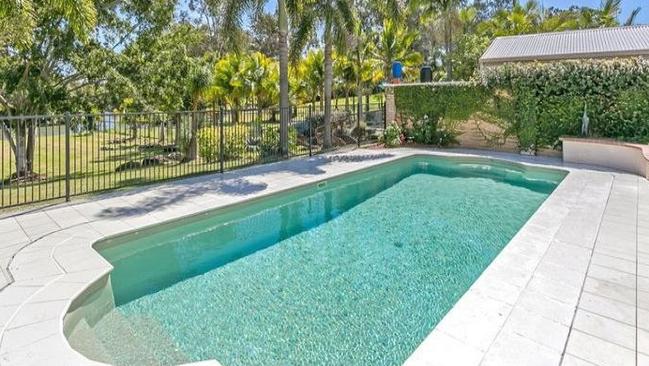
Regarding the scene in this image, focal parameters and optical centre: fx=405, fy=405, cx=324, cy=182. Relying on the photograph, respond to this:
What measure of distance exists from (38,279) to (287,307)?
9.12ft

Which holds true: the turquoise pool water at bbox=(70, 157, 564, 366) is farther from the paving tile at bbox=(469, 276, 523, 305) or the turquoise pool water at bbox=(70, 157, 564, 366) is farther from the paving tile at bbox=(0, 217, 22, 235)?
the paving tile at bbox=(0, 217, 22, 235)

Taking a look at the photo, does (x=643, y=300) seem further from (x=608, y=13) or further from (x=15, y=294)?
(x=608, y=13)

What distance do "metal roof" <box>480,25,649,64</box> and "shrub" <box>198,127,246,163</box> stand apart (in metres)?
12.8

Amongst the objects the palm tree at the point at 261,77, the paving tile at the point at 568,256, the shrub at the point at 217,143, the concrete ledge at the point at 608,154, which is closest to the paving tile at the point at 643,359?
the paving tile at the point at 568,256

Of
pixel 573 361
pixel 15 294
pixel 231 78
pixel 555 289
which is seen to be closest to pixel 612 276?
pixel 555 289

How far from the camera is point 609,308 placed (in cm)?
386

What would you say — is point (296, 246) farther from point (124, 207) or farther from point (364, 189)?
point (364, 189)

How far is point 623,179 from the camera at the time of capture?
32.9ft

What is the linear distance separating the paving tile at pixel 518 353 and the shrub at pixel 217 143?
1146 cm

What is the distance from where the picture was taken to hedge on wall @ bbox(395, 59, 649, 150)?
12273 millimetres

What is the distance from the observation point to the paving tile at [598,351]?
10.2 ft

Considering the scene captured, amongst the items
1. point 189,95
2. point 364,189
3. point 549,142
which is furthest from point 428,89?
point 189,95

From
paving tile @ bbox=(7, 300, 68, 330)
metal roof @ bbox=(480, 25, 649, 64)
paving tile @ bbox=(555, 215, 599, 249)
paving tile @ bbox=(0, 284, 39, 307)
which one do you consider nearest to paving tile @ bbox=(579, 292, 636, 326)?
paving tile @ bbox=(555, 215, 599, 249)

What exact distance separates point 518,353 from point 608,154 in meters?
11.2
